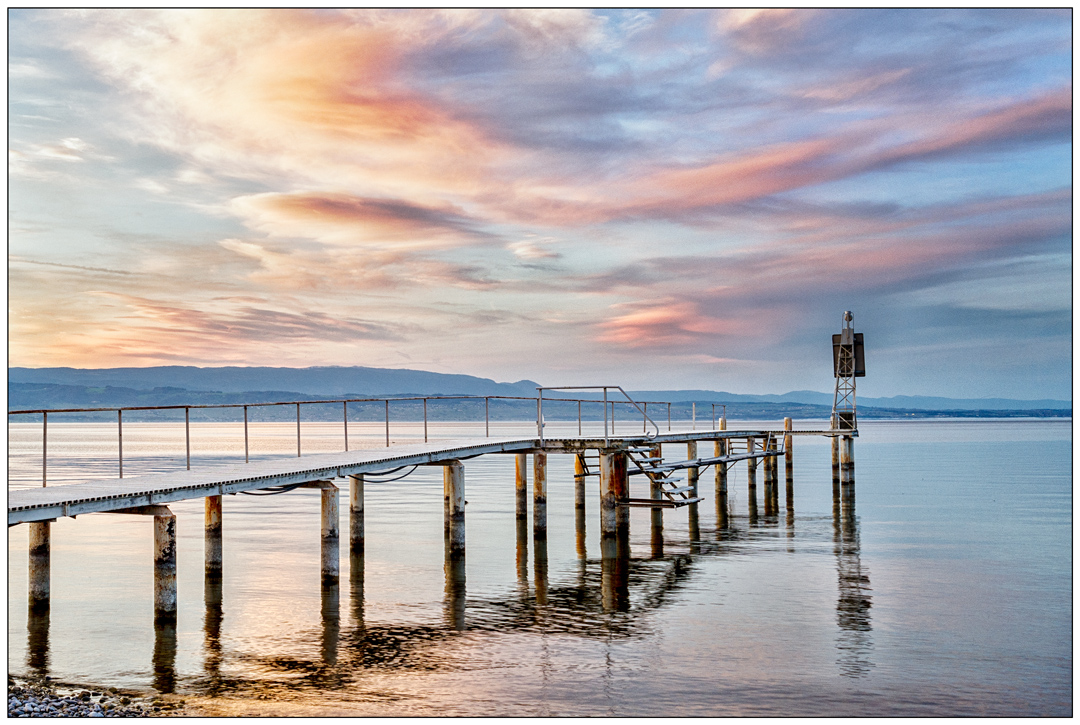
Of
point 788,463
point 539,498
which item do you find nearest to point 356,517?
point 539,498

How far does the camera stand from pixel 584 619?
56.2 feet

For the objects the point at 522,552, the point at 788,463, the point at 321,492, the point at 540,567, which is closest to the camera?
the point at 321,492

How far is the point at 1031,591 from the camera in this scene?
20.4 metres

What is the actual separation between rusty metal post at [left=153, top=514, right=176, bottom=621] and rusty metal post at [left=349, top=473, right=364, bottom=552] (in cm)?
831

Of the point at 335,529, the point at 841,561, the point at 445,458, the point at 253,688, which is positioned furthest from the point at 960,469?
the point at 253,688

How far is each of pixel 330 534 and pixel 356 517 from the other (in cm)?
539

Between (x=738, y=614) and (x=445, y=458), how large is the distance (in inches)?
321

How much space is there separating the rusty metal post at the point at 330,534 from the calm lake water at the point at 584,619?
53cm

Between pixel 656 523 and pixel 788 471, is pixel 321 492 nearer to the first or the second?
pixel 656 523

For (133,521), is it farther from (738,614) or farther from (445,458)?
(738,614)

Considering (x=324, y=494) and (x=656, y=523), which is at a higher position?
(x=324, y=494)

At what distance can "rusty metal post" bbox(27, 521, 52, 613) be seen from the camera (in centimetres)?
1658

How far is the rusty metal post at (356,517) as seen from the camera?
2398cm

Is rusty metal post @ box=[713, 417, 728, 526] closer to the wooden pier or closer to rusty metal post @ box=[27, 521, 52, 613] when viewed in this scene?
the wooden pier
